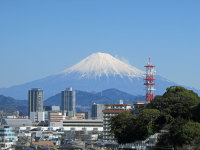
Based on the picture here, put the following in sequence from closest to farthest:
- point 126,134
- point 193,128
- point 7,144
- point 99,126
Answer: point 193,128 < point 126,134 < point 7,144 < point 99,126

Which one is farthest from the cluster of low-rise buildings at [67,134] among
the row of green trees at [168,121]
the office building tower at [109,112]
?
the row of green trees at [168,121]

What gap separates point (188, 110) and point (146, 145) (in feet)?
20.8

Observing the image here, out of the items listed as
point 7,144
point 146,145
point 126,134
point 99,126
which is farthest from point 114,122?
point 99,126

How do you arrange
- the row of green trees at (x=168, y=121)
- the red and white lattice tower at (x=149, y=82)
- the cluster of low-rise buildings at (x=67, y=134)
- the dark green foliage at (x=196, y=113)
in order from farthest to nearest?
the red and white lattice tower at (x=149, y=82)
the cluster of low-rise buildings at (x=67, y=134)
the dark green foliage at (x=196, y=113)
the row of green trees at (x=168, y=121)

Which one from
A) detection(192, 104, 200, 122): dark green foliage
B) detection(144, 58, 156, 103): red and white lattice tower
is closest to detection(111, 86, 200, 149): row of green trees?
detection(192, 104, 200, 122): dark green foliage

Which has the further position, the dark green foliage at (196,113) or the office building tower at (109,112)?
the office building tower at (109,112)

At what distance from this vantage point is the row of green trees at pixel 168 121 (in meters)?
51.9

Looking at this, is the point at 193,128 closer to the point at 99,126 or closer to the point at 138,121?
the point at 138,121

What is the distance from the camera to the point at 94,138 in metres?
121

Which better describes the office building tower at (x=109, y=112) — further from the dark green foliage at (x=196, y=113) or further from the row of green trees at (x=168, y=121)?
the dark green foliage at (x=196, y=113)

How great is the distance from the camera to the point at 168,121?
196 feet

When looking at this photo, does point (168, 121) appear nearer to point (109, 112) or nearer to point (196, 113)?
point (196, 113)

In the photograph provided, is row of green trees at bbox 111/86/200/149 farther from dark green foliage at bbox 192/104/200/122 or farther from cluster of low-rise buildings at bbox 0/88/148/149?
cluster of low-rise buildings at bbox 0/88/148/149

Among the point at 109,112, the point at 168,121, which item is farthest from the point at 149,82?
the point at 168,121
